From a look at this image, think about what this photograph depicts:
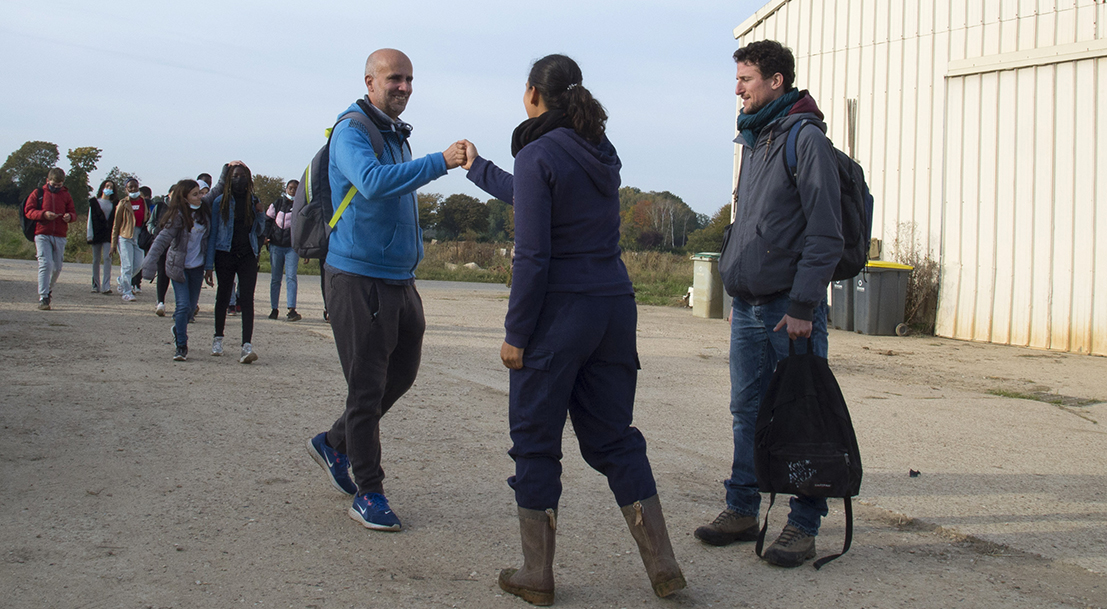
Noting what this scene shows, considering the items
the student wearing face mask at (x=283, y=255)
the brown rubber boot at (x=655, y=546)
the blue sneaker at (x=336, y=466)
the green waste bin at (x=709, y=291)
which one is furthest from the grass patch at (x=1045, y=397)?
the student wearing face mask at (x=283, y=255)

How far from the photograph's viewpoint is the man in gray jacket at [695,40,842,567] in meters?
3.46

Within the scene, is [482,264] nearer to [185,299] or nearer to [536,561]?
[185,299]

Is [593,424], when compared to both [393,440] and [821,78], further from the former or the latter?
[821,78]

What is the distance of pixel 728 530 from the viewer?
376cm

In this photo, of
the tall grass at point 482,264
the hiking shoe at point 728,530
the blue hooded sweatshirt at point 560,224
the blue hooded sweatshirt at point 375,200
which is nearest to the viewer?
the blue hooded sweatshirt at point 560,224

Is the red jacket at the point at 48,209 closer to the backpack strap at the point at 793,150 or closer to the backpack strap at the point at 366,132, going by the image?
the backpack strap at the point at 366,132

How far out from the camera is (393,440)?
17.4 ft

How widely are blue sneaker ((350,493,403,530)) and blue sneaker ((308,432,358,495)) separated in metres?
0.35

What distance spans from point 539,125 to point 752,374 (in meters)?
1.48

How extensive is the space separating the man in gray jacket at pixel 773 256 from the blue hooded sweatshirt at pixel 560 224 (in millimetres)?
777

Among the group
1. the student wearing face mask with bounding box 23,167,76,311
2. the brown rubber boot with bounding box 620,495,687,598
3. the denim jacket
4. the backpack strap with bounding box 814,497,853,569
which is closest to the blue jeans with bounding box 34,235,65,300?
the student wearing face mask with bounding box 23,167,76,311

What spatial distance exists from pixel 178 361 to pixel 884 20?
11.3 meters

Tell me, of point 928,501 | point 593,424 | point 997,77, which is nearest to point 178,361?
point 593,424

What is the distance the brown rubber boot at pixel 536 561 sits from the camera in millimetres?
3051
